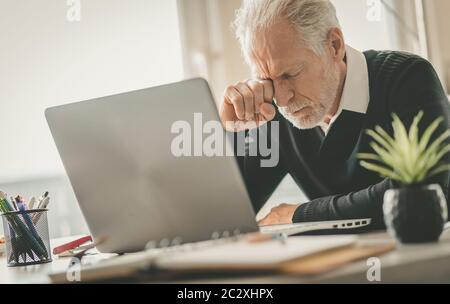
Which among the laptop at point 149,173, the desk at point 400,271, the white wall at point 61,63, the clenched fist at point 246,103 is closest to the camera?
the desk at point 400,271

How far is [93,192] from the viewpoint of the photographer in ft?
3.72

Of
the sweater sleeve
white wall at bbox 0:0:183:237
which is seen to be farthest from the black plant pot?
white wall at bbox 0:0:183:237

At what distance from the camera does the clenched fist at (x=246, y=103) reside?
5.44 ft

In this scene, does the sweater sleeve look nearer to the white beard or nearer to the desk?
the white beard

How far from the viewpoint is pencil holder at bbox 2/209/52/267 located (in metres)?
1.28

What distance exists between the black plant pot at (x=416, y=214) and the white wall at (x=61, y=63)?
211 cm

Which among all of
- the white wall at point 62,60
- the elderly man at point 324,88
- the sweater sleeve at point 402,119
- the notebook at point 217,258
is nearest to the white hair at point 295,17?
the elderly man at point 324,88

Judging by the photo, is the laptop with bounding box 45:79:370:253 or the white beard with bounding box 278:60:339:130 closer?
the laptop with bounding box 45:79:370:253

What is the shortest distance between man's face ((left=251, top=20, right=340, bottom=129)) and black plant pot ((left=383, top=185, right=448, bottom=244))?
0.87 metres

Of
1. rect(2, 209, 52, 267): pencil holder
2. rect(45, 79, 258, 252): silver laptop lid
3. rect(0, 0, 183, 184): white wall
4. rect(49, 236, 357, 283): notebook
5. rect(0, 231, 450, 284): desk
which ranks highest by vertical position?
rect(0, 0, 183, 184): white wall

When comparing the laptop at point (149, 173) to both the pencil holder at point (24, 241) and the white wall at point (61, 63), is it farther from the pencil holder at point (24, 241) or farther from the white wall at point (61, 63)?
the white wall at point (61, 63)

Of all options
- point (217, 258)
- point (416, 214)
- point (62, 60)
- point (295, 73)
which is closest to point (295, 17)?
point (295, 73)

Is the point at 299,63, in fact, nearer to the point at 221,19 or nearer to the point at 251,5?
the point at 251,5
